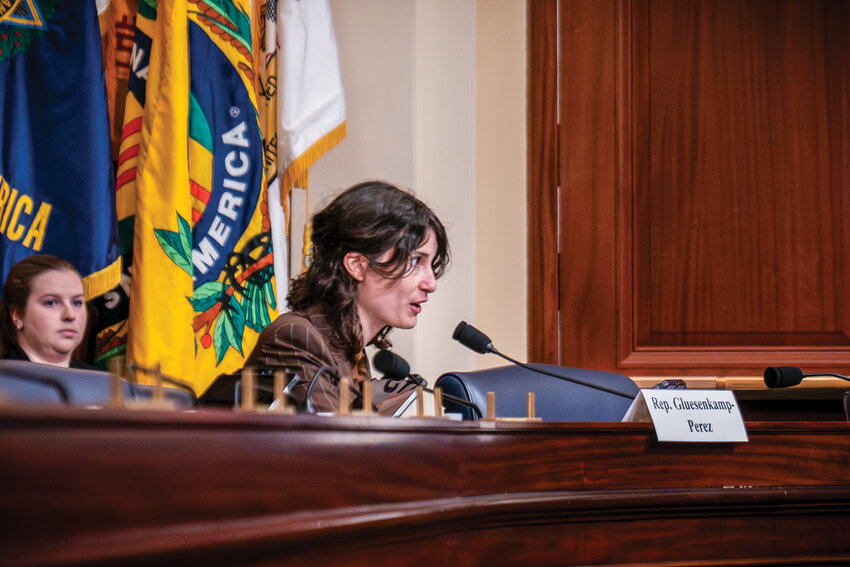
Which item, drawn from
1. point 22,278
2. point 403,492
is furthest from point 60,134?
point 403,492

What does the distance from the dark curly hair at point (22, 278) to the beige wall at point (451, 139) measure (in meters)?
0.73

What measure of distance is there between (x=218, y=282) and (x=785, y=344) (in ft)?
6.01

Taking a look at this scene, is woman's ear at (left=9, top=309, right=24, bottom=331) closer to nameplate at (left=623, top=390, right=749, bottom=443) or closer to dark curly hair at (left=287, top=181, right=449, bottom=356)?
dark curly hair at (left=287, top=181, right=449, bottom=356)

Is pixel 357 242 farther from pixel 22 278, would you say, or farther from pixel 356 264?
pixel 22 278

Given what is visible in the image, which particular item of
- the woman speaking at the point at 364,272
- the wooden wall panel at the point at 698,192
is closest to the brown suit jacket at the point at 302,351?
the woman speaking at the point at 364,272

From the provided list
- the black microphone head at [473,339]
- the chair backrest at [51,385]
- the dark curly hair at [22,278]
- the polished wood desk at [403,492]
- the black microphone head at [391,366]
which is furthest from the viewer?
the dark curly hair at [22,278]

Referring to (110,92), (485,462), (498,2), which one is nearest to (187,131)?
(110,92)

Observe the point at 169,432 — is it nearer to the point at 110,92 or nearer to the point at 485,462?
the point at 485,462

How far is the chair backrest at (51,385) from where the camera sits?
2.67 feet

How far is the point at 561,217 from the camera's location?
287cm

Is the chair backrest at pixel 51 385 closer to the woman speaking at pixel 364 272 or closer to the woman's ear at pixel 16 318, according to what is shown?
the woman speaking at pixel 364 272

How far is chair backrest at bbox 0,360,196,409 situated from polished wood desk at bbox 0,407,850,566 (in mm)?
154

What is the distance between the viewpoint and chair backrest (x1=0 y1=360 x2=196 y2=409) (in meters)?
0.81

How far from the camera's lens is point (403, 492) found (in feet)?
2.91
